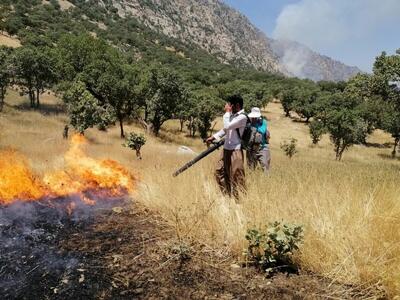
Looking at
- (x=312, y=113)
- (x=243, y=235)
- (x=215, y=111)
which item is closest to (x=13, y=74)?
(x=215, y=111)

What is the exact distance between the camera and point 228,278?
4484 mm

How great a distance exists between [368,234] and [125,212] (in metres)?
4.23

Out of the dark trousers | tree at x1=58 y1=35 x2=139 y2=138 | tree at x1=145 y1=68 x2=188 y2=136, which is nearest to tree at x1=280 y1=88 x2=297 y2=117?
tree at x1=58 y1=35 x2=139 y2=138

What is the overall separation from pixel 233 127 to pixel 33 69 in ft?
129

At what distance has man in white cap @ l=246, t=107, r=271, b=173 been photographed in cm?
928

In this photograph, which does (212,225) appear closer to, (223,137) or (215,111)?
(223,137)

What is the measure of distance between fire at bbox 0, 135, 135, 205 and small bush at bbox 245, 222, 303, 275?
4.07 m

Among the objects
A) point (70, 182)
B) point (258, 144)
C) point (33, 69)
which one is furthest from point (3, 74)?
point (258, 144)

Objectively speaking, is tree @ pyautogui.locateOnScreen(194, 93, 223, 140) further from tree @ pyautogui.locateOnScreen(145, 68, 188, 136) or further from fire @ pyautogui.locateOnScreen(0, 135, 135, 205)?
fire @ pyautogui.locateOnScreen(0, 135, 135, 205)

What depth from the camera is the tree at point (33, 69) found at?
39.9 metres

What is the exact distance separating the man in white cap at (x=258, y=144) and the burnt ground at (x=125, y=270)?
375cm

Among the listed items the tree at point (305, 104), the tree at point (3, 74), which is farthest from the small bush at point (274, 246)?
the tree at point (305, 104)

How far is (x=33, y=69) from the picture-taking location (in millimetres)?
40844

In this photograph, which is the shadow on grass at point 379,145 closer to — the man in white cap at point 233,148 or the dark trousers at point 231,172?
the dark trousers at point 231,172
